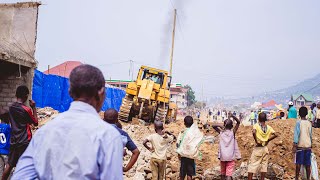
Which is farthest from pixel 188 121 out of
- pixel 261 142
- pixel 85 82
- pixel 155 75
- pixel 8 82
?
pixel 155 75

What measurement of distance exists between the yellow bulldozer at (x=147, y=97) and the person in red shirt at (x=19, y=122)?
34.2 ft

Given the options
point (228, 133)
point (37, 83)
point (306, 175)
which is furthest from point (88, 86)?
point (37, 83)

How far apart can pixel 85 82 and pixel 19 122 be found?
3722 mm

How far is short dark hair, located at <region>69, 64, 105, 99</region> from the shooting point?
1.92 metres

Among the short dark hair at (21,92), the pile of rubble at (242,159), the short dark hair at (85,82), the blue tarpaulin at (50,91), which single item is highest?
the blue tarpaulin at (50,91)

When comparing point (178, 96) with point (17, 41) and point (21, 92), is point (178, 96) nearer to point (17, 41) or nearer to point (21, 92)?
point (17, 41)

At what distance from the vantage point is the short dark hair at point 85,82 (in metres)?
1.92

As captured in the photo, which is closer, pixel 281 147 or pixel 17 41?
pixel 281 147

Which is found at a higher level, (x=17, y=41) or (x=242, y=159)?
(x=17, y=41)

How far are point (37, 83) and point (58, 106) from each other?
2.63 m

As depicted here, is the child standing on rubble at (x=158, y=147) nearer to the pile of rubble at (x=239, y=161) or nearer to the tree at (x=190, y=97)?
the pile of rubble at (x=239, y=161)

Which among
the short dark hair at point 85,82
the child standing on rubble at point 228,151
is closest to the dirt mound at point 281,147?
the child standing on rubble at point 228,151

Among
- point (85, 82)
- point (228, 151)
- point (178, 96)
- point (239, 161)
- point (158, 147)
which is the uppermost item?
point (178, 96)

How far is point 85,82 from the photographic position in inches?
75.3
